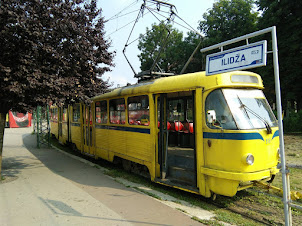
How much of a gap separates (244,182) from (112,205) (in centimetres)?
264

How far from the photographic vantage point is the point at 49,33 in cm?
675

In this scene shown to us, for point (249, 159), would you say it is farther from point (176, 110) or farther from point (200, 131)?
point (176, 110)

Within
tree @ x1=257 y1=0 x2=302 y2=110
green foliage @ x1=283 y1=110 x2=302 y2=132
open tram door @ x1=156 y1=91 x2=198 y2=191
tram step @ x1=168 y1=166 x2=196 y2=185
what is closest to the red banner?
tree @ x1=257 y1=0 x2=302 y2=110

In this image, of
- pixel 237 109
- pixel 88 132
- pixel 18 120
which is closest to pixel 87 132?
pixel 88 132

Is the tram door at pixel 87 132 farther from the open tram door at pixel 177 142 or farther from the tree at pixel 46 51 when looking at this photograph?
the open tram door at pixel 177 142

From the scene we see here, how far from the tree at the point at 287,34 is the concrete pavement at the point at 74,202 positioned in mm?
15490

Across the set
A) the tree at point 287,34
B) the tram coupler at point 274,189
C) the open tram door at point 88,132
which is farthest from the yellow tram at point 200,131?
the tree at point 287,34

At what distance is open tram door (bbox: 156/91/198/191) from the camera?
590 centimetres

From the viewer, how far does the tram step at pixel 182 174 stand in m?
5.73

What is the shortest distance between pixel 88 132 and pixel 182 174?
226 inches

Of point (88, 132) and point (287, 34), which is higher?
point (287, 34)

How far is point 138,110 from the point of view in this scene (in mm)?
7148

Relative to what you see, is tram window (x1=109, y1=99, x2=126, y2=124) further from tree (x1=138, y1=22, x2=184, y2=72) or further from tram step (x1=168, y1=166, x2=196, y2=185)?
tree (x1=138, y1=22, x2=184, y2=72)

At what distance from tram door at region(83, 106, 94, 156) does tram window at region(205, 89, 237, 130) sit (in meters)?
6.27
